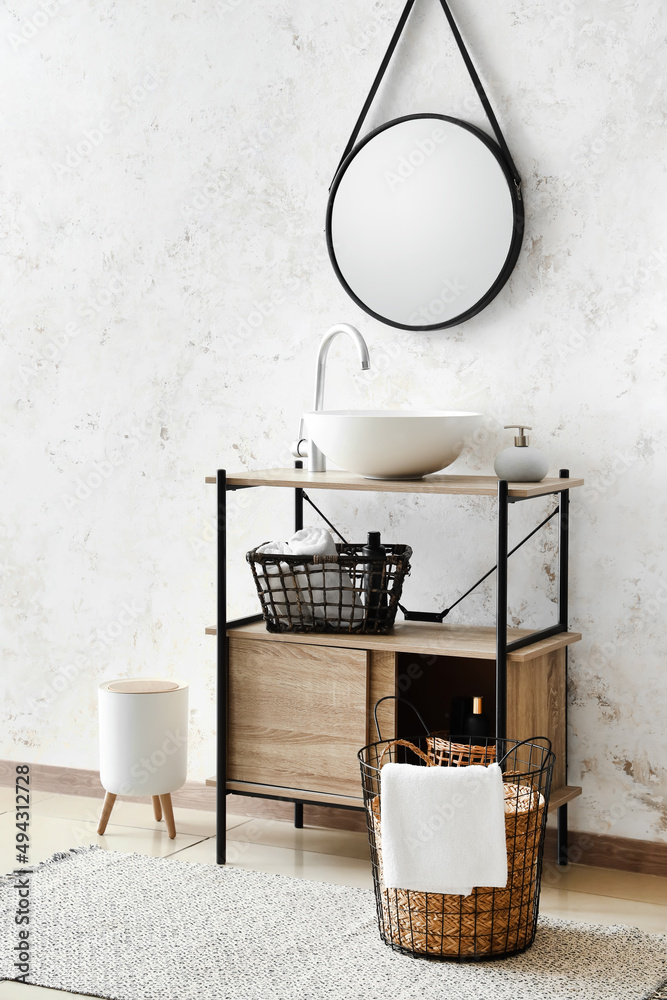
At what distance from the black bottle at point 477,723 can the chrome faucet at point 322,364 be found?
2.10 feet

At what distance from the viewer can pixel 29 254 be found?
3.15 metres

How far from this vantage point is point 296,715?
250 cm

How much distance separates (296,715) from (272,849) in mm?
386

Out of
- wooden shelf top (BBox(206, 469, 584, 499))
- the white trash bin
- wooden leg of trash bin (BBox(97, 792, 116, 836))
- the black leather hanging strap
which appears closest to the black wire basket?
wooden shelf top (BBox(206, 469, 584, 499))

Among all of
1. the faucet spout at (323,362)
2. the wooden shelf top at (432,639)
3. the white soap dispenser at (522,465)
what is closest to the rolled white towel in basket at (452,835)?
the wooden shelf top at (432,639)

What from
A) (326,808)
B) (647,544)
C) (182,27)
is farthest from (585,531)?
(182,27)

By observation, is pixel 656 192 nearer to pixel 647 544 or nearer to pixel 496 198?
pixel 496 198

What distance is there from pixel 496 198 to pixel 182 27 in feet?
3.27

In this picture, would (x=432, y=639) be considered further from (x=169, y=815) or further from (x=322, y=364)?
(x=169, y=815)

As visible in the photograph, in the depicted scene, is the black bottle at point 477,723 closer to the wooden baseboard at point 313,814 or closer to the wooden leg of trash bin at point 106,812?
the wooden baseboard at point 313,814

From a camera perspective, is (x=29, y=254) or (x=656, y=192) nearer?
(x=656, y=192)

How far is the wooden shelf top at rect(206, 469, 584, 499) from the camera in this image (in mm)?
2295

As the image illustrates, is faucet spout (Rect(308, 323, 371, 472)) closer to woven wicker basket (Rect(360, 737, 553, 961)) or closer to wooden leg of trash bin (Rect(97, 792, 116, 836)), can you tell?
Result: woven wicker basket (Rect(360, 737, 553, 961))

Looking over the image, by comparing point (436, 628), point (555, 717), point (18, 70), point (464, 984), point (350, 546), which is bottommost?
point (464, 984)
